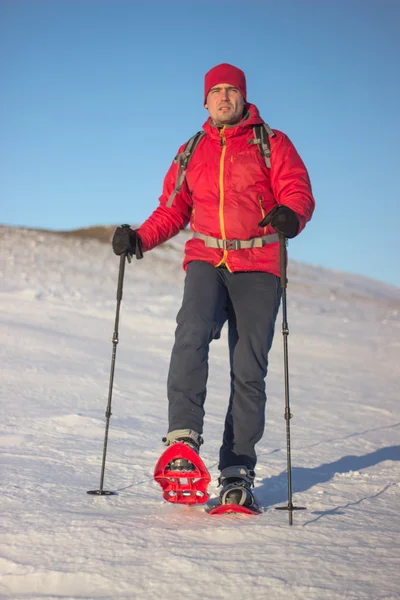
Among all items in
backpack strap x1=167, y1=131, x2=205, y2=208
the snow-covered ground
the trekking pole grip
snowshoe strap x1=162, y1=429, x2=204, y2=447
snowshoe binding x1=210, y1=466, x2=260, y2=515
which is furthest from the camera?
backpack strap x1=167, y1=131, x2=205, y2=208

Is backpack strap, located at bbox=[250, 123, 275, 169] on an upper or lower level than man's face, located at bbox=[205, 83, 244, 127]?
lower

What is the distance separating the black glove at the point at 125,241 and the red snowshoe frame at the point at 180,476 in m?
1.28

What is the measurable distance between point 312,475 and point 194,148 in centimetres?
241

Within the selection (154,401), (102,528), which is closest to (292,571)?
(102,528)

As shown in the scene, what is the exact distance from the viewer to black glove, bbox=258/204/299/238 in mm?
4059

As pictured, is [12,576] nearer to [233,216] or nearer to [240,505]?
[240,505]

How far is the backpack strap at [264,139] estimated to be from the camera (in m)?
4.36

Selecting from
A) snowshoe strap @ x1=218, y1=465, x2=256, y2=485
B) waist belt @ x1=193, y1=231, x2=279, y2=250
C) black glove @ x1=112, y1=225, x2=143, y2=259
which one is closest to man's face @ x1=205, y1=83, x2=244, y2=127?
waist belt @ x1=193, y1=231, x2=279, y2=250

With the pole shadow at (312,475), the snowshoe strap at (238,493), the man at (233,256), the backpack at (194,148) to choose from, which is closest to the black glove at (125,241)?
the man at (233,256)

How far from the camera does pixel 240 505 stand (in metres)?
3.76

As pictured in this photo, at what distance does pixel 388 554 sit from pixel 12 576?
4.93ft

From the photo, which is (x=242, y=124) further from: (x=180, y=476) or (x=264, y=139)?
(x=180, y=476)

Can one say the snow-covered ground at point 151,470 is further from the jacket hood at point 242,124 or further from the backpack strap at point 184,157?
the jacket hood at point 242,124

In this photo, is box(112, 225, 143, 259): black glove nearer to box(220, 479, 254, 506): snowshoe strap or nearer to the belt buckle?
the belt buckle
